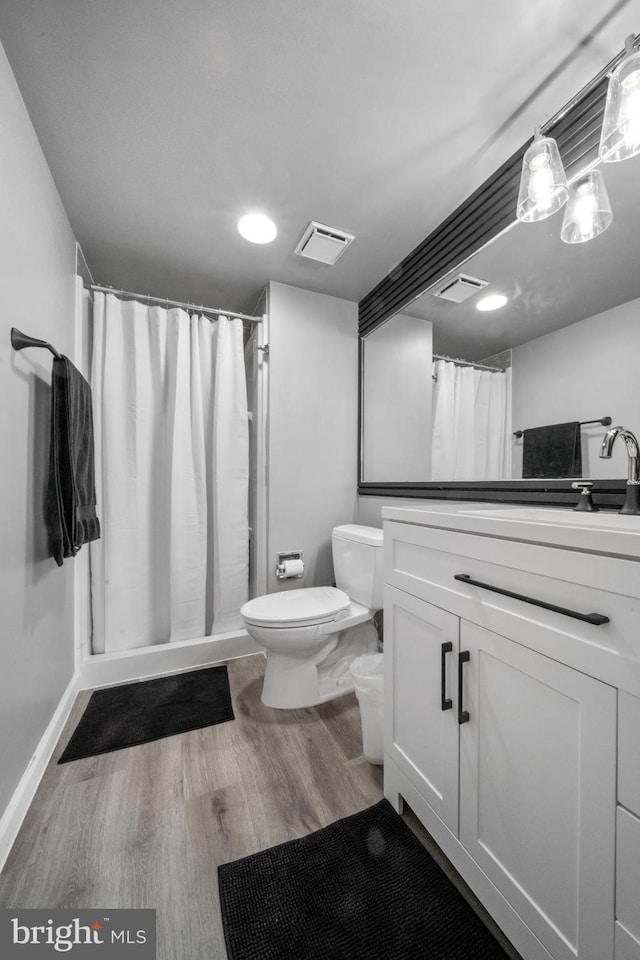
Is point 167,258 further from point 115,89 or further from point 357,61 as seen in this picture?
point 357,61

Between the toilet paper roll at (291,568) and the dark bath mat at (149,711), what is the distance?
0.59 metres

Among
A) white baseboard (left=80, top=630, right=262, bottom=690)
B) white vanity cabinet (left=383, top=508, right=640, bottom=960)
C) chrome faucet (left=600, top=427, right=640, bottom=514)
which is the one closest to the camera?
white vanity cabinet (left=383, top=508, right=640, bottom=960)

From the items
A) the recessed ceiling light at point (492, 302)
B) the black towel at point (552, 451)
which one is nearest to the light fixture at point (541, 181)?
the recessed ceiling light at point (492, 302)

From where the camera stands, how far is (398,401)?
6.63ft

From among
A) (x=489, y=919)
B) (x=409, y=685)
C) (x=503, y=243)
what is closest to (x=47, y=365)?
(x=409, y=685)

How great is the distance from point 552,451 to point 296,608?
118 cm

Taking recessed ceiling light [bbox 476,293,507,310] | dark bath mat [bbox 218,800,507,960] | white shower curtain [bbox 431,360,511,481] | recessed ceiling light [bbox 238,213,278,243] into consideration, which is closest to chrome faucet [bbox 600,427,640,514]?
white shower curtain [bbox 431,360,511,481]

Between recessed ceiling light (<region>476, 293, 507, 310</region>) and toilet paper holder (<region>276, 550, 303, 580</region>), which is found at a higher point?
recessed ceiling light (<region>476, 293, 507, 310</region>)

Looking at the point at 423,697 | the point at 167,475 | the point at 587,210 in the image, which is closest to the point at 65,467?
the point at 167,475

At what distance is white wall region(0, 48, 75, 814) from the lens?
3.27 feet

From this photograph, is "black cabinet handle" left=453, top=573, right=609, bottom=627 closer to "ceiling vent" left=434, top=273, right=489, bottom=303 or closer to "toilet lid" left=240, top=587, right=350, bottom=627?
"toilet lid" left=240, top=587, right=350, bottom=627

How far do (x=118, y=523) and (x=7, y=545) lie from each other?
34.6 inches

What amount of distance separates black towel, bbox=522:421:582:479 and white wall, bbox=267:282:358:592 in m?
1.13

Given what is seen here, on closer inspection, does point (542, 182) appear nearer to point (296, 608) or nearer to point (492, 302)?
point (492, 302)
